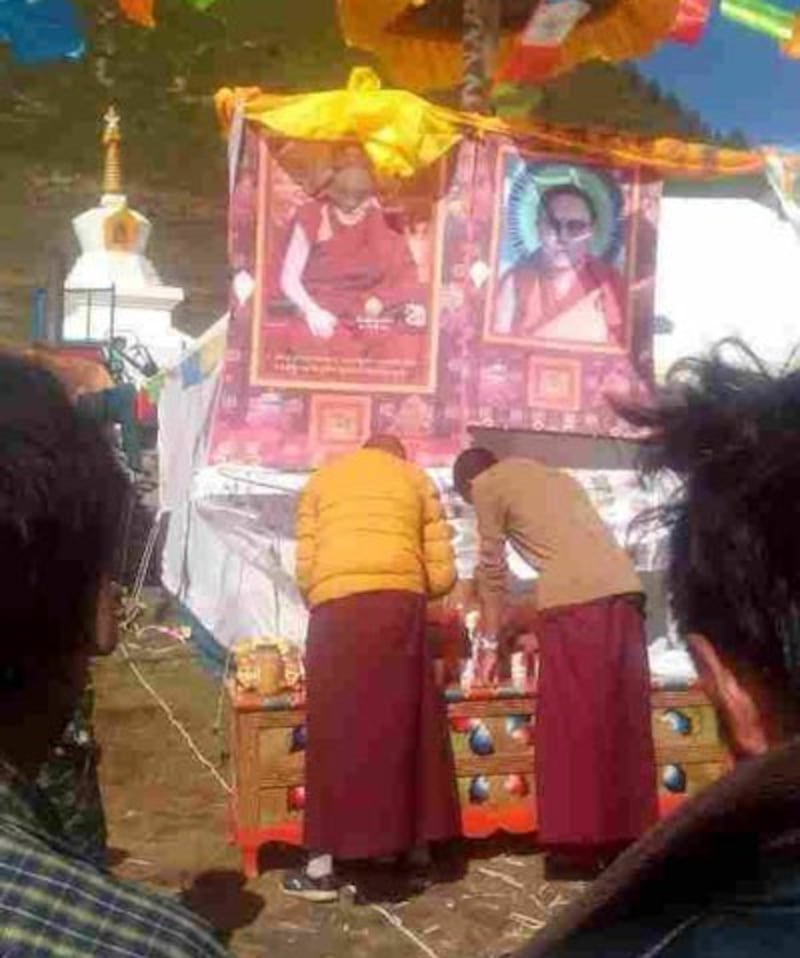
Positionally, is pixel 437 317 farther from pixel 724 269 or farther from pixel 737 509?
pixel 737 509

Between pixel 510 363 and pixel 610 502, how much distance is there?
0.84 m

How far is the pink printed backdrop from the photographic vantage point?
7.44 metres

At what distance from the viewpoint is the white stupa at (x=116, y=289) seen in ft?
54.1

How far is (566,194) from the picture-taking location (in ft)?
25.3

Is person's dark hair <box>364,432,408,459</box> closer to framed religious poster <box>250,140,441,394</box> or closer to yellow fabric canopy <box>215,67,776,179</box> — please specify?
framed religious poster <box>250,140,441,394</box>

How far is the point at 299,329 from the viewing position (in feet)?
24.6

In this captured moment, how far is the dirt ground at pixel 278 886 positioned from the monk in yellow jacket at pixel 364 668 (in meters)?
0.16

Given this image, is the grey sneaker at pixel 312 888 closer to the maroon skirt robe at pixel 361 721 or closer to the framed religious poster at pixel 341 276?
the maroon skirt robe at pixel 361 721

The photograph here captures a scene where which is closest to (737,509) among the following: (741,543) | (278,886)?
(741,543)

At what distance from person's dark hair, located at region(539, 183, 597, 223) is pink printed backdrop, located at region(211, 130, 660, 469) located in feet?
0.07

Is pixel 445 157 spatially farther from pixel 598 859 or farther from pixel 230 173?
pixel 598 859

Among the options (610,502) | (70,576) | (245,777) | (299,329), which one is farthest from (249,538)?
(70,576)

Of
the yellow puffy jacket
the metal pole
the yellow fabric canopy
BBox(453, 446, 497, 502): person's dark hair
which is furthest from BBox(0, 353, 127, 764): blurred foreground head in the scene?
the metal pole

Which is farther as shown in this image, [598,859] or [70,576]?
[598,859]
